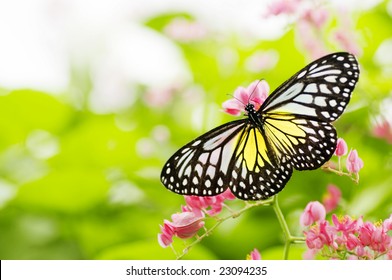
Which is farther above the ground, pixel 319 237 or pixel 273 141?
pixel 273 141

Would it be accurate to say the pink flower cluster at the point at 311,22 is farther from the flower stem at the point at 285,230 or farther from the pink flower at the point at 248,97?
the flower stem at the point at 285,230

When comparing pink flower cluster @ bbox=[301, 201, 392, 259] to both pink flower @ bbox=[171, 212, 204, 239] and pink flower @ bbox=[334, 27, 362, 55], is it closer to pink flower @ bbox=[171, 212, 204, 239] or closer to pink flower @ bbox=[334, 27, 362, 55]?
pink flower @ bbox=[171, 212, 204, 239]

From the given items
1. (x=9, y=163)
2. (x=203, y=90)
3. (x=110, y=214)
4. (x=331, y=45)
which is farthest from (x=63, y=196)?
(x=331, y=45)

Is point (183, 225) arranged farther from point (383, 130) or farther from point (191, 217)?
point (383, 130)

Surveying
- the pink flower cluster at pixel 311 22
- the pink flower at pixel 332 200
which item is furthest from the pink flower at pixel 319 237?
the pink flower cluster at pixel 311 22

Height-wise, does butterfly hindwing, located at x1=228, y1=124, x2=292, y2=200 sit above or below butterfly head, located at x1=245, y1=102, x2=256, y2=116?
below

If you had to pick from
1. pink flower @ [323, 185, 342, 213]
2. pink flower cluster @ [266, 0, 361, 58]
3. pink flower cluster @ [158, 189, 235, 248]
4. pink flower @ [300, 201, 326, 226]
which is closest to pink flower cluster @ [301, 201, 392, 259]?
pink flower @ [300, 201, 326, 226]

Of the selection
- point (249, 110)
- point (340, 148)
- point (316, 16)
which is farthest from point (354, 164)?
point (316, 16)
